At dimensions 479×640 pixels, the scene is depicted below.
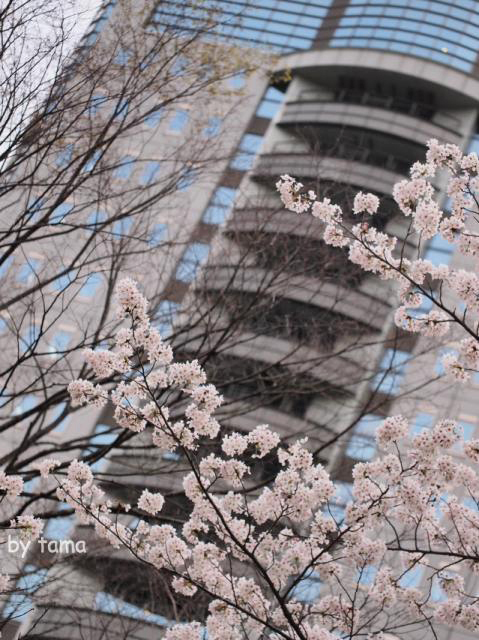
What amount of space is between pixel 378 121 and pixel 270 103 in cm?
551

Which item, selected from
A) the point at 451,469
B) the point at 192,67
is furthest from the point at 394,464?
the point at 192,67

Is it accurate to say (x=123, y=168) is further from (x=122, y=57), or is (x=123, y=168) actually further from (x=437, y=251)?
(x=437, y=251)

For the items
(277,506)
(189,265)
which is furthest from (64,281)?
(277,506)

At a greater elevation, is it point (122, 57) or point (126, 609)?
point (122, 57)

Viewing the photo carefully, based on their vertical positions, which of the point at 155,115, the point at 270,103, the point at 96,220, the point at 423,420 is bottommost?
the point at 96,220

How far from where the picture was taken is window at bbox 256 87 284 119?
29927mm

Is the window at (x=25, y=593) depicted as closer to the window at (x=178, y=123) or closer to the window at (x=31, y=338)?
the window at (x=31, y=338)

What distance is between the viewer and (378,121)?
87.6 feet

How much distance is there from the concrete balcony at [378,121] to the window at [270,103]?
2.44 metres

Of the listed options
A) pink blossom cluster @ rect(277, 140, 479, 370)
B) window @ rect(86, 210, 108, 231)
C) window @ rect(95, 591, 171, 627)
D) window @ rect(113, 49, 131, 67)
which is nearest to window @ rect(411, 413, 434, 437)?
window @ rect(95, 591, 171, 627)

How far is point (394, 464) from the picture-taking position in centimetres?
560

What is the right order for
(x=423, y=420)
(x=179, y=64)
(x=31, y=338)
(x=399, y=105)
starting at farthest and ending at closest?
(x=399, y=105) → (x=423, y=420) → (x=31, y=338) → (x=179, y=64)

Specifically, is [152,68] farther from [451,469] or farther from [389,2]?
[389,2]
